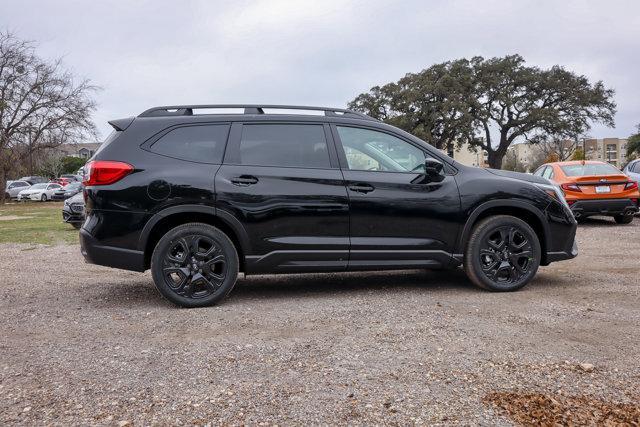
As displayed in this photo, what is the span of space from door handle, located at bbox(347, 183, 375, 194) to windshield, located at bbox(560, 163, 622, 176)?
325 inches

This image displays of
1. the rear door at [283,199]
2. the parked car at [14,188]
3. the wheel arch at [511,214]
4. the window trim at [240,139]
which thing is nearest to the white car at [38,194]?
the parked car at [14,188]

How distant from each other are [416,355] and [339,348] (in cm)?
52

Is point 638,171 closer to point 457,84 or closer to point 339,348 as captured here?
point 339,348

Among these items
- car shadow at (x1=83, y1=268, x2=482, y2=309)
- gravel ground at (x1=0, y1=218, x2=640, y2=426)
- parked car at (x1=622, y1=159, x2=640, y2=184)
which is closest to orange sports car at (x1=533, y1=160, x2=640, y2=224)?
parked car at (x1=622, y1=159, x2=640, y2=184)

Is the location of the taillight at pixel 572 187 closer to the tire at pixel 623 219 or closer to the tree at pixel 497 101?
the tire at pixel 623 219

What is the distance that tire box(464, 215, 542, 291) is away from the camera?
212 inches

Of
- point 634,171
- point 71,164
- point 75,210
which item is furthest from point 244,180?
point 71,164

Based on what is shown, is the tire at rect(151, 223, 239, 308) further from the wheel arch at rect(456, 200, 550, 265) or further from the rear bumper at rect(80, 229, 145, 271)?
the wheel arch at rect(456, 200, 550, 265)

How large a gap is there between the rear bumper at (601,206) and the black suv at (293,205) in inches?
256

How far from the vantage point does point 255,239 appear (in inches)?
197

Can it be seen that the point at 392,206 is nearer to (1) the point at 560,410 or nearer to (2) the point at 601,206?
(1) the point at 560,410

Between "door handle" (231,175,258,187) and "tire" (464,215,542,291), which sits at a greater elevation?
"door handle" (231,175,258,187)

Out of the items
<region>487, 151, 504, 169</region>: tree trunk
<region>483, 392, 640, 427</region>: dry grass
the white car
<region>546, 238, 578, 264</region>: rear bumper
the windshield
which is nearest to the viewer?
<region>483, 392, 640, 427</region>: dry grass

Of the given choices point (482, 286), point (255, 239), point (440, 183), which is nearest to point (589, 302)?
point (482, 286)
